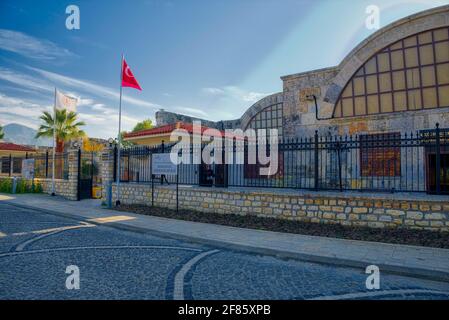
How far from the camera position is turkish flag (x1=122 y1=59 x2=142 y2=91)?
12.1m

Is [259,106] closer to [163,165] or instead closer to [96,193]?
[163,165]

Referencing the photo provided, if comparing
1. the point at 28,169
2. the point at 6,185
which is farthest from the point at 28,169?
the point at 6,185

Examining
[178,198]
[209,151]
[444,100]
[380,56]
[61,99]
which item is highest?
[380,56]

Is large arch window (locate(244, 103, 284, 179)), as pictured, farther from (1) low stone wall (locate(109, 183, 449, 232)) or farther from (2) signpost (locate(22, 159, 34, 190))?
(2) signpost (locate(22, 159, 34, 190))

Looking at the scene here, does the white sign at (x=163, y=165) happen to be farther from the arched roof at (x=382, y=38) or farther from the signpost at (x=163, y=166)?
the arched roof at (x=382, y=38)

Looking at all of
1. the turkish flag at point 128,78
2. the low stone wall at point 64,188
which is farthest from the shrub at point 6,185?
the turkish flag at point 128,78

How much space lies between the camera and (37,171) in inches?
790

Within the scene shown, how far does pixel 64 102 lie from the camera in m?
16.2

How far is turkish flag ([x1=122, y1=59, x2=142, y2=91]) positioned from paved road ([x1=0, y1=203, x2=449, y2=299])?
7643mm

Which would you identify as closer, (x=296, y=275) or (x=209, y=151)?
(x=296, y=275)

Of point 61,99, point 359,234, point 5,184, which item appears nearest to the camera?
point 359,234
